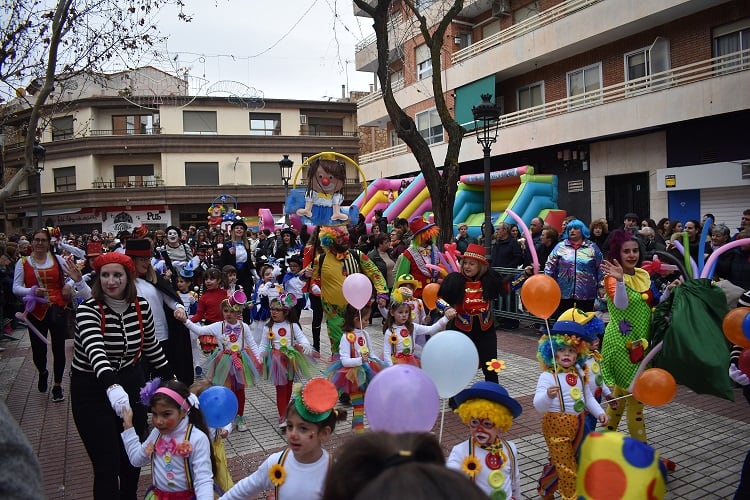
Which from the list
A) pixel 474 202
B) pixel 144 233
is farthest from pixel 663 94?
pixel 144 233

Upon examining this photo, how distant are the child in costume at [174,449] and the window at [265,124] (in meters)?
37.7

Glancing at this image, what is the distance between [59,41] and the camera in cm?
659

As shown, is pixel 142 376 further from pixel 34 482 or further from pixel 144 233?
pixel 144 233

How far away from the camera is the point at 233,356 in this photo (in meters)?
5.83

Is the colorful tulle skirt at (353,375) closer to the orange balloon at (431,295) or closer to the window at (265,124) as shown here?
the orange balloon at (431,295)

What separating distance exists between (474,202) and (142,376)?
57.9 ft

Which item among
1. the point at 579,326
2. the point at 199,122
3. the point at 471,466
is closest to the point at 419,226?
the point at 579,326

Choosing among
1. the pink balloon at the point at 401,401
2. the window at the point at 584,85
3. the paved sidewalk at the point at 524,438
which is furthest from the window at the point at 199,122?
the pink balloon at the point at 401,401

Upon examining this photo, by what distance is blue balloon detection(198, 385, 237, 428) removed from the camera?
339 cm

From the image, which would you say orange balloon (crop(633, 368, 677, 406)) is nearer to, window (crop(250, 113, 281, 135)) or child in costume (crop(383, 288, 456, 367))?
child in costume (crop(383, 288, 456, 367))

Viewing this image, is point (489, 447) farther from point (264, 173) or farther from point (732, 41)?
point (264, 173)

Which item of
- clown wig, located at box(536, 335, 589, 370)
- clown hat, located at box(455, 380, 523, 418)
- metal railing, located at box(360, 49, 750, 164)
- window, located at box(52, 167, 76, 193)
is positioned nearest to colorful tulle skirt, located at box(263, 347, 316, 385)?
clown wig, located at box(536, 335, 589, 370)

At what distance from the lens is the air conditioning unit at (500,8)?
21156 mm

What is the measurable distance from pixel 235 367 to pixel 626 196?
51.1ft
